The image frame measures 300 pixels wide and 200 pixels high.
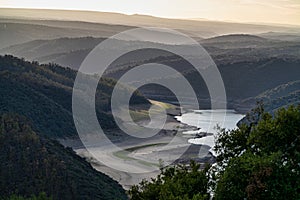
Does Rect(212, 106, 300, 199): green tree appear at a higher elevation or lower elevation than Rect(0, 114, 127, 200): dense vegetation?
higher

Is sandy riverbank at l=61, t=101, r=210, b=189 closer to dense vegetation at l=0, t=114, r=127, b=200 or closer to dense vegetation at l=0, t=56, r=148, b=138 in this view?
dense vegetation at l=0, t=56, r=148, b=138

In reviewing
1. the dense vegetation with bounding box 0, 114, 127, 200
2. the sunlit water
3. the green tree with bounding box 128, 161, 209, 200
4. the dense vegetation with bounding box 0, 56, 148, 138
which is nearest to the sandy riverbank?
the sunlit water

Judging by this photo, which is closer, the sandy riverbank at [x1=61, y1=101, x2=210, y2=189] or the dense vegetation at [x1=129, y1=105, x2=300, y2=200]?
the dense vegetation at [x1=129, y1=105, x2=300, y2=200]

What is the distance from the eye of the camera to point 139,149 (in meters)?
52.7

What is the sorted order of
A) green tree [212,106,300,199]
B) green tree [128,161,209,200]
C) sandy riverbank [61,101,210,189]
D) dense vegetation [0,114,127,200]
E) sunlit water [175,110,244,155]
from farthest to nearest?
1. sunlit water [175,110,244,155]
2. sandy riverbank [61,101,210,189]
3. dense vegetation [0,114,127,200]
4. green tree [128,161,209,200]
5. green tree [212,106,300,199]

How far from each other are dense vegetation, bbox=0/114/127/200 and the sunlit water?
2611 cm

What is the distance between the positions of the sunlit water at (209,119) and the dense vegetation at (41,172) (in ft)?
85.7

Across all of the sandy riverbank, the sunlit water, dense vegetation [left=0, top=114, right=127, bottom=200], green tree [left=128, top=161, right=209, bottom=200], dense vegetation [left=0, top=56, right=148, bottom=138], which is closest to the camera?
green tree [left=128, top=161, right=209, bottom=200]

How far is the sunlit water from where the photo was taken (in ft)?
215

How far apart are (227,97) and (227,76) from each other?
15212 millimetres

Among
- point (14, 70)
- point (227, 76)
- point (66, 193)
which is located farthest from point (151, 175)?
point (227, 76)

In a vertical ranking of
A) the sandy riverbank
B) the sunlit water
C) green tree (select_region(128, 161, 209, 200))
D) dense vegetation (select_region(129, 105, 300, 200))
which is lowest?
the sandy riverbank

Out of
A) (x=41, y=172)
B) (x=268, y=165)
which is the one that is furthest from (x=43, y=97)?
(x=268, y=165)

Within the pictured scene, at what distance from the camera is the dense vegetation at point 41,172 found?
93.0ft
